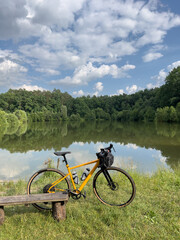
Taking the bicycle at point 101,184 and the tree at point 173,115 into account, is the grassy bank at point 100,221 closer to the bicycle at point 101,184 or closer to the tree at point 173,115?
the bicycle at point 101,184

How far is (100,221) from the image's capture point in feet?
10.5

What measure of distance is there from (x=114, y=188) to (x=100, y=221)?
74 centimetres

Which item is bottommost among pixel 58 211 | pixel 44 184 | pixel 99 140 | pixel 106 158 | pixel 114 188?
pixel 99 140

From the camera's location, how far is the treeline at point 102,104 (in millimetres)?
59500

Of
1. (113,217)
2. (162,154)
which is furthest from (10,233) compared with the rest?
(162,154)

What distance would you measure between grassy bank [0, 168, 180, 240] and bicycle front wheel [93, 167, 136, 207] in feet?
0.67

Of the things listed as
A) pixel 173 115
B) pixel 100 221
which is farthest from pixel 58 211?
pixel 173 115

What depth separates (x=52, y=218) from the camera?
3279 millimetres

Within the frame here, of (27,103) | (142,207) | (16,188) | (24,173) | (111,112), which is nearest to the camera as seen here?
(142,207)

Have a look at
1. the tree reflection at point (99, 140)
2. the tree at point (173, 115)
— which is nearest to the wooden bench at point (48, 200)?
the tree reflection at point (99, 140)

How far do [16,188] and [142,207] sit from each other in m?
3.46

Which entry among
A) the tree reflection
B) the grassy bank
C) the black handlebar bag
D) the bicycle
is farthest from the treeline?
the black handlebar bag

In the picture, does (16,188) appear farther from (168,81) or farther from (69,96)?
(69,96)

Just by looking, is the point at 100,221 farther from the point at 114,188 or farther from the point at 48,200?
the point at 48,200
